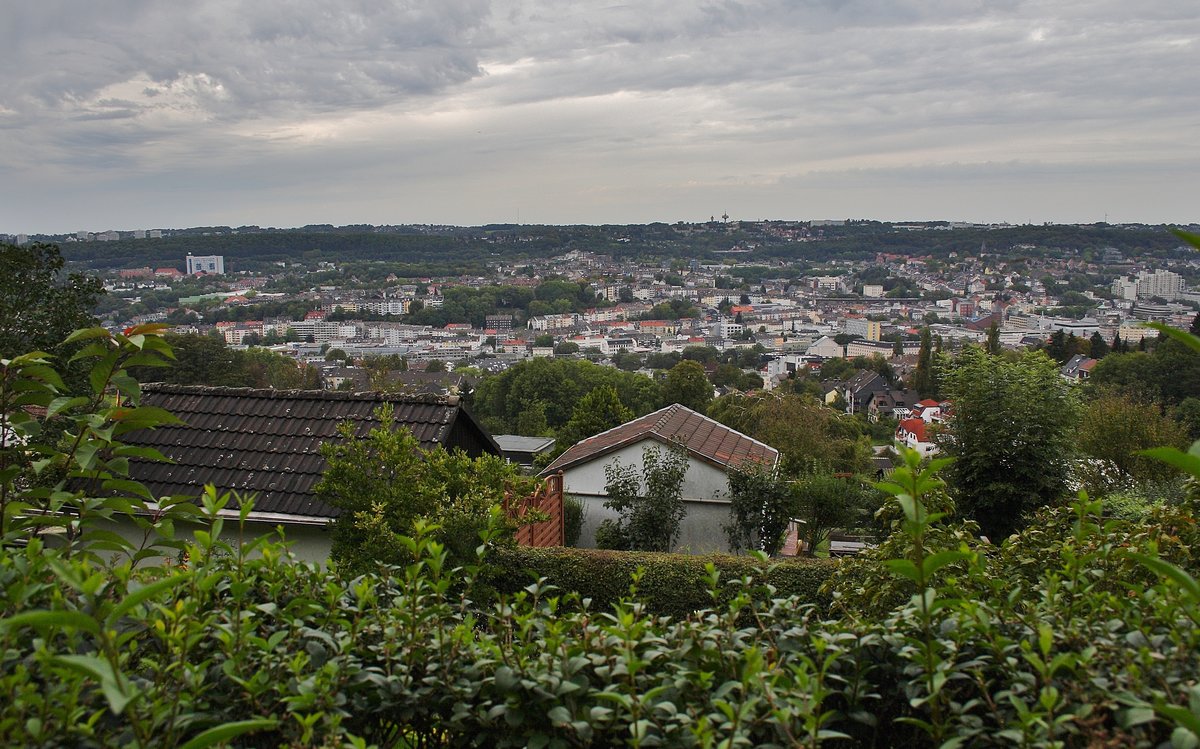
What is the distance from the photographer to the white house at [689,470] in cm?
1333

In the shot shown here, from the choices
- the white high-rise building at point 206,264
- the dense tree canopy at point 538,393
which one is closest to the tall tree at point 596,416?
the dense tree canopy at point 538,393

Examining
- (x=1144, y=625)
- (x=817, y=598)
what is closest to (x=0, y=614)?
(x=1144, y=625)

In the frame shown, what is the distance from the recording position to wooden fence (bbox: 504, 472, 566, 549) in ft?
28.9

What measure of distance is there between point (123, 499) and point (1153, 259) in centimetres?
21399

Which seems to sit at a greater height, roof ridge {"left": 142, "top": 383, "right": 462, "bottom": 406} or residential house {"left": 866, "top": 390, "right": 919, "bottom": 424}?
roof ridge {"left": 142, "top": 383, "right": 462, "bottom": 406}

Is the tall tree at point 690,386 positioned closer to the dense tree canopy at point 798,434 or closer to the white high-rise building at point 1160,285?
the dense tree canopy at point 798,434

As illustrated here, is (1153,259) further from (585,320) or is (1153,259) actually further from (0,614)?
(0,614)

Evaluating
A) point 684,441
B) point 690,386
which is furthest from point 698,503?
point 690,386

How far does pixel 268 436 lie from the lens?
27.1 ft

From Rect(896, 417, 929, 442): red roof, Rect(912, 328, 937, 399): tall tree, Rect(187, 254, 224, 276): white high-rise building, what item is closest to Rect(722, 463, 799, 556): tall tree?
Rect(896, 417, 929, 442): red roof

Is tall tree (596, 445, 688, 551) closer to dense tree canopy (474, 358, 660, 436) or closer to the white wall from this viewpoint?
the white wall

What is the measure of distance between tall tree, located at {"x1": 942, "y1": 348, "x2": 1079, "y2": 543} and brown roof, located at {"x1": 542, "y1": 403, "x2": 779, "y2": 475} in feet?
9.72

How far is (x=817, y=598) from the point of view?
778cm

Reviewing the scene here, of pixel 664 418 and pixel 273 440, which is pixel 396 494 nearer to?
pixel 273 440
